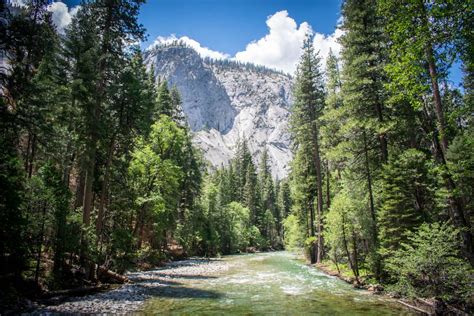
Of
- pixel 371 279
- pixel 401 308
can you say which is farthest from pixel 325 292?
pixel 401 308

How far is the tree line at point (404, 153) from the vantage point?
9891 millimetres

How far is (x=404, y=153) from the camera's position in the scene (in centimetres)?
1631

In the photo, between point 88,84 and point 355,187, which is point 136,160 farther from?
point 355,187

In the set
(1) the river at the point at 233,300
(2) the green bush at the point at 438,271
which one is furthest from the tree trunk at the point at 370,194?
(2) the green bush at the point at 438,271

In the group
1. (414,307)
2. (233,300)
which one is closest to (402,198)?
(414,307)

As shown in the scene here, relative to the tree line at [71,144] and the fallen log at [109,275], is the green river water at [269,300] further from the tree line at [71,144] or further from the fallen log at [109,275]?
the tree line at [71,144]

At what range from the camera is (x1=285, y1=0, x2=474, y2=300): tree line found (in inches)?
389

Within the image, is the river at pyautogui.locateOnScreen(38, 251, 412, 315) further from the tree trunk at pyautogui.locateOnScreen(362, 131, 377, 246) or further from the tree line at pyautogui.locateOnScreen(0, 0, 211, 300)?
the tree trunk at pyautogui.locateOnScreen(362, 131, 377, 246)

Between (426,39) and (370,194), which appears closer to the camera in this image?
(426,39)

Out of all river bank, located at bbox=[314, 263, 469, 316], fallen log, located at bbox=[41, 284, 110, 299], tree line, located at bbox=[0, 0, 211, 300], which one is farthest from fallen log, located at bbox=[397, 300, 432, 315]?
tree line, located at bbox=[0, 0, 211, 300]

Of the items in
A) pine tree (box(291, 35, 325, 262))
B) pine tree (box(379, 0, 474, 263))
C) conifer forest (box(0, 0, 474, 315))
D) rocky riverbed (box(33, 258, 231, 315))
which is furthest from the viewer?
pine tree (box(291, 35, 325, 262))

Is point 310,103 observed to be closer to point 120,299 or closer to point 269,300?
point 269,300

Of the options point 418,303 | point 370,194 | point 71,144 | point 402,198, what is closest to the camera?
point 418,303

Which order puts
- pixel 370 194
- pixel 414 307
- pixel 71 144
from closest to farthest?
pixel 414 307 → pixel 71 144 → pixel 370 194
